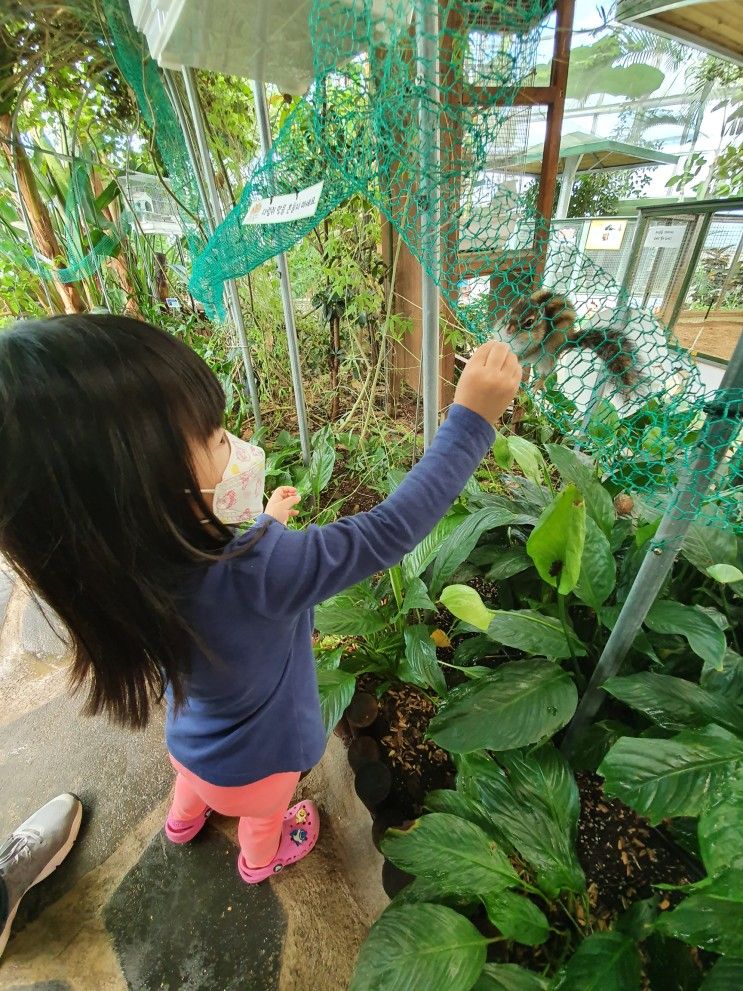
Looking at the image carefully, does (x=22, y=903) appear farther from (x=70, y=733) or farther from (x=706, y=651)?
(x=706, y=651)

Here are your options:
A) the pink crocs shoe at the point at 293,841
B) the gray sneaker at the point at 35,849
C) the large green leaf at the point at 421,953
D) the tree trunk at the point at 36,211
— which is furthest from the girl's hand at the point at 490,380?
the tree trunk at the point at 36,211

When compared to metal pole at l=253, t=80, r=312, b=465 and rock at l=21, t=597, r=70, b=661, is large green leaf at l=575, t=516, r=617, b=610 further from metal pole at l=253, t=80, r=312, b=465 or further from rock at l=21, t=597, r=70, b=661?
rock at l=21, t=597, r=70, b=661

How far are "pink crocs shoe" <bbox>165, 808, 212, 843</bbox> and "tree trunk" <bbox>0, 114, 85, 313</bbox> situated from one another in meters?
2.18

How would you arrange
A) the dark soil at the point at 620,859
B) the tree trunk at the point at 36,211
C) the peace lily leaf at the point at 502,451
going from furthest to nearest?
the tree trunk at the point at 36,211 < the peace lily leaf at the point at 502,451 < the dark soil at the point at 620,859

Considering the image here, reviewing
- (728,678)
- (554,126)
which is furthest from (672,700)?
(554,126)

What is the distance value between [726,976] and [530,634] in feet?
1.40

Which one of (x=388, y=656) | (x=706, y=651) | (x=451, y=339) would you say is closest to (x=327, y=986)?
(x=388, y=656)

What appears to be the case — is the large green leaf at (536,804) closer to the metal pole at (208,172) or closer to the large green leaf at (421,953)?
the large green leaf at (421,953)

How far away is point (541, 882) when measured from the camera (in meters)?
0.69

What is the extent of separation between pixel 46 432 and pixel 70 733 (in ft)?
3.98

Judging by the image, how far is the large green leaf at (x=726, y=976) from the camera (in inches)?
18.8

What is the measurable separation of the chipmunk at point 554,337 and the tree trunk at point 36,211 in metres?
2.31

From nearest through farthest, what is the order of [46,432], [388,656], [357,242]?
[46,432] → [388,656] → [357,242]

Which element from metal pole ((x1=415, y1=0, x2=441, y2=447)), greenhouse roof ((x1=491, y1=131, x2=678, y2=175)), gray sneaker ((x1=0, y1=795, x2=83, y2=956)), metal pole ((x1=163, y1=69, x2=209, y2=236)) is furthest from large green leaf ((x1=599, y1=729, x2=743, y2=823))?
metal pole ((x1=163, y1=69, x2=209, y2=236))
